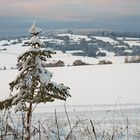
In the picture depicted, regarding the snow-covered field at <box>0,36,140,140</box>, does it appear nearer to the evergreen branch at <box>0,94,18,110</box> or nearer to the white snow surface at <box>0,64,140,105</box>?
the white snow surface at <box>0,64,140,105</box>

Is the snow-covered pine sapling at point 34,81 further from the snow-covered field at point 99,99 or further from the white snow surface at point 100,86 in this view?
the white snow surface at point 100,86

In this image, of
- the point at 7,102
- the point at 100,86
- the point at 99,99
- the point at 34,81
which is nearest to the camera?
the point at 34,81

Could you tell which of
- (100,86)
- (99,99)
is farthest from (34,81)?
(100,86)

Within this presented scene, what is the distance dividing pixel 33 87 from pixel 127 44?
8067cm

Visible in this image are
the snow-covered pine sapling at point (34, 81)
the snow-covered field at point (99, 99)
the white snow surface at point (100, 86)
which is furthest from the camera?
the white snow surface at point (100, 86)

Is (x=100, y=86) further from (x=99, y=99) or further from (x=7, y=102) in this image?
(x=7, y=102)

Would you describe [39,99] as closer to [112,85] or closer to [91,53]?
[112,85]

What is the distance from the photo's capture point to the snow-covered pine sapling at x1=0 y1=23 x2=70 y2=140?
204 cm

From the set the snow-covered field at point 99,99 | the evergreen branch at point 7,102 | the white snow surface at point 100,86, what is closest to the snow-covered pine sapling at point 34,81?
the evergreen branch at point 7,102

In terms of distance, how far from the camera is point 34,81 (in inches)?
80.4

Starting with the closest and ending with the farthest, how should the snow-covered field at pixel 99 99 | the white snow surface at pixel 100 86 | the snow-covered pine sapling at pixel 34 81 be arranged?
the snow-covered pine sapling at pixel 34 81
the snow-covered field at pixel 99 99
the white snow surface at pixel 100 86

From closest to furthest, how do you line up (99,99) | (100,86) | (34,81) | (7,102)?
(34,81) < (7,102) < (99,99) < (100,86)

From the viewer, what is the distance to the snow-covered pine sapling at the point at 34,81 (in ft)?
6.68

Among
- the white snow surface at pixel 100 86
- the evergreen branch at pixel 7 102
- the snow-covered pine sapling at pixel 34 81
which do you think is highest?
the snow-covered pine sapling at pixel 34 81
